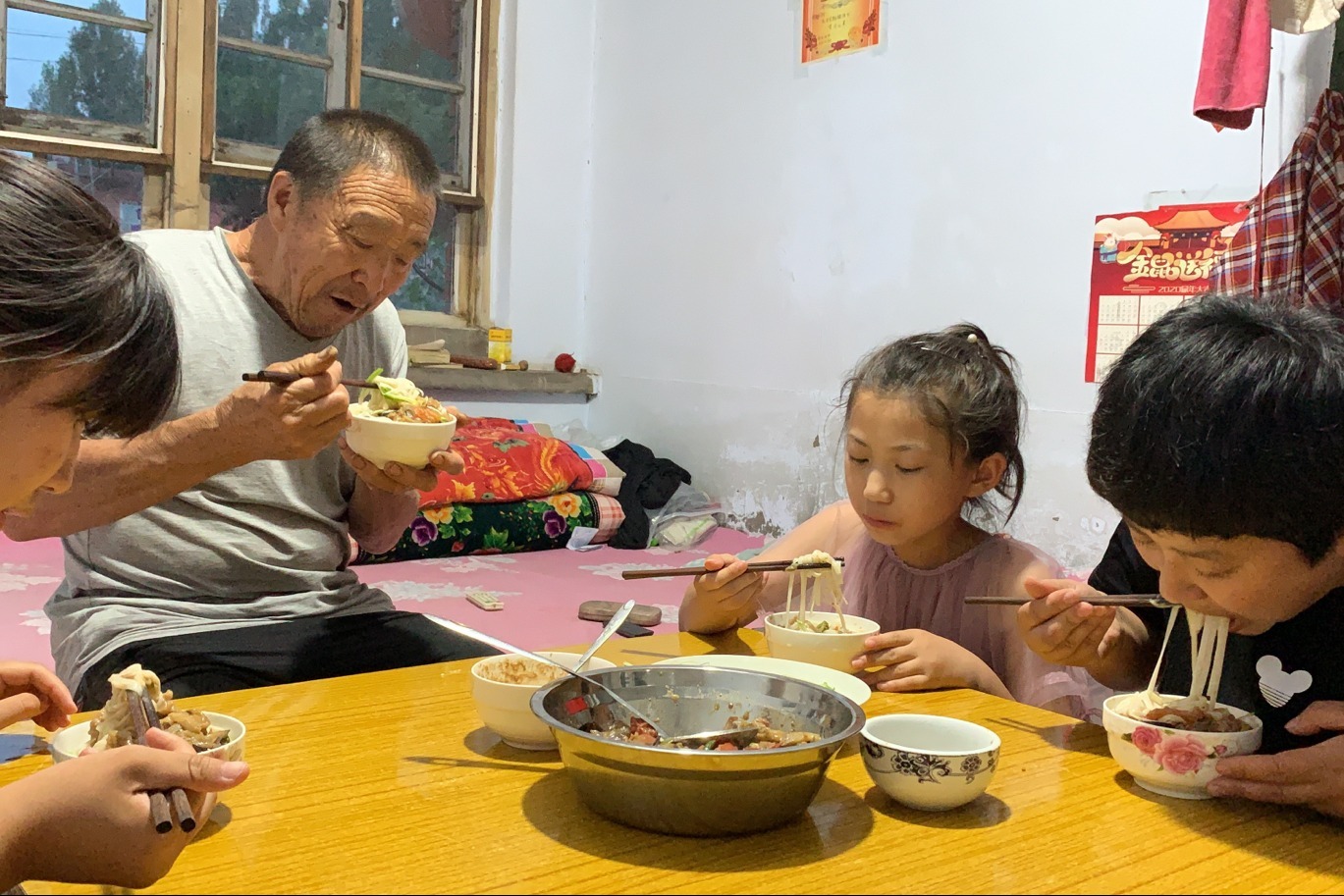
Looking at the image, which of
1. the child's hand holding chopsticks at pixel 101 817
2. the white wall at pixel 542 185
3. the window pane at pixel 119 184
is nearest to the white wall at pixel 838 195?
the white wall at pixel 542 185

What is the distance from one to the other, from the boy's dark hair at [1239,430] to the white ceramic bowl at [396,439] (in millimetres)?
1059

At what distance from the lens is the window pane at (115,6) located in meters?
4.40

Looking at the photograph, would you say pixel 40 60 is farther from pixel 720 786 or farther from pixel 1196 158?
pixel 720 786

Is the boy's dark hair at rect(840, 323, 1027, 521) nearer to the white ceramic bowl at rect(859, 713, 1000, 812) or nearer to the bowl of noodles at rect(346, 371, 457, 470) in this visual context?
the bowl of noodles at rect(346, 371, 457, 470)

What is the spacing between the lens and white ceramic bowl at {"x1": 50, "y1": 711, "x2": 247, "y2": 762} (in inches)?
39.8

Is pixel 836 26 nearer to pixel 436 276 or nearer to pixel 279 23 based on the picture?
pixel 436 276

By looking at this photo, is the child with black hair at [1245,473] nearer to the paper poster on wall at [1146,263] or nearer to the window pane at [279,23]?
the paper poster on wall at [1146,263]

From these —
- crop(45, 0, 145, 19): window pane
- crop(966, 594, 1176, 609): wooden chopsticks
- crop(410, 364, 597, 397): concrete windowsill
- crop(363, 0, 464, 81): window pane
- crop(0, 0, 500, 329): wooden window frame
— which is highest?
crop(363, 0, 464, 81): window pane

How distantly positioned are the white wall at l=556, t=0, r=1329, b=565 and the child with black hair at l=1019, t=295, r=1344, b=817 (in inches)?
83.3

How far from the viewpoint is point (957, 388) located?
197 cm

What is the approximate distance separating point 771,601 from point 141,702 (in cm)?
123

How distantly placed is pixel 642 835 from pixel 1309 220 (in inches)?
89.6

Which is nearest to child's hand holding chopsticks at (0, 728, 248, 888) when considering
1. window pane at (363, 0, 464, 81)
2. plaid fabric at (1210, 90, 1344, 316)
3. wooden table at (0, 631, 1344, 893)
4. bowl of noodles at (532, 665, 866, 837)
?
wooden table at (0, 631, 1344, 893)

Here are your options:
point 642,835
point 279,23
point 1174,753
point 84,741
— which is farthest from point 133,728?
point 279,23
